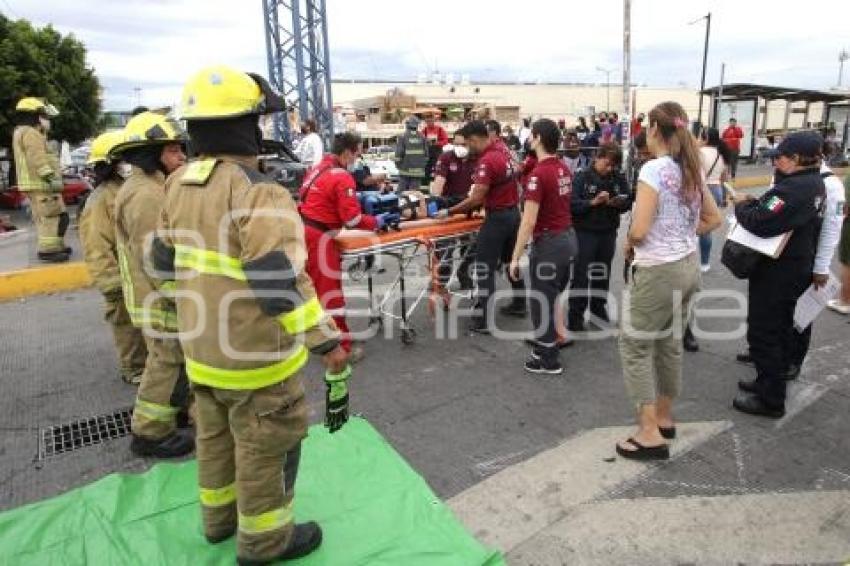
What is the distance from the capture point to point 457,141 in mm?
7066

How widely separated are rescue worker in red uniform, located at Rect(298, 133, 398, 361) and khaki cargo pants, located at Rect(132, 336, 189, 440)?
1.27m

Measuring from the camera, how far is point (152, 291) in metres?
3.46

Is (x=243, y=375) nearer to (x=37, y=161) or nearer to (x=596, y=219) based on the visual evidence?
(x=596, y=219)

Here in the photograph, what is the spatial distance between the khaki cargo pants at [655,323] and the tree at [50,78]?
53.7 feet

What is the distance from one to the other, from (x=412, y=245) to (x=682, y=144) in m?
2.41

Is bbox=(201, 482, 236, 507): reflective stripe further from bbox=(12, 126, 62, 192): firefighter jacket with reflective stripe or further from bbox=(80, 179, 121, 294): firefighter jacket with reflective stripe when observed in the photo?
bbox=(12, 126, 62, 192): firefighter jacket with reflective stripe

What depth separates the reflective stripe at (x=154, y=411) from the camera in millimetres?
3389

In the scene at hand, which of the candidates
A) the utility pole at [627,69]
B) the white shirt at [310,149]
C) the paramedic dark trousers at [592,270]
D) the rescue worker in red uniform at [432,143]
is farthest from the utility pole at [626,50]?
the paramedic dark trousers at [592,270]

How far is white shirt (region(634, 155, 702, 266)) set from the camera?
3.00 metres

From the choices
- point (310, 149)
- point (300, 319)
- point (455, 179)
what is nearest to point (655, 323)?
point (300, 319)

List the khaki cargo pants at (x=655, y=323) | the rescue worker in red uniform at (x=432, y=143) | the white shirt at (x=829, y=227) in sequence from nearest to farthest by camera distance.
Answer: the khaki cargo pants at (x=655, y=323), the white shirt at (x=829, y=227), the rescue worker in red uniform at (x=432, y=143)

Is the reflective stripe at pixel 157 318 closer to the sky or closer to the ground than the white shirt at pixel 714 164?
closer to the ground

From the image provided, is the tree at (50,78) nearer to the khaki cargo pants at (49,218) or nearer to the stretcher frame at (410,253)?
the khaki cargo pants at (49,218)

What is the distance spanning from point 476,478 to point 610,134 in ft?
53.9
